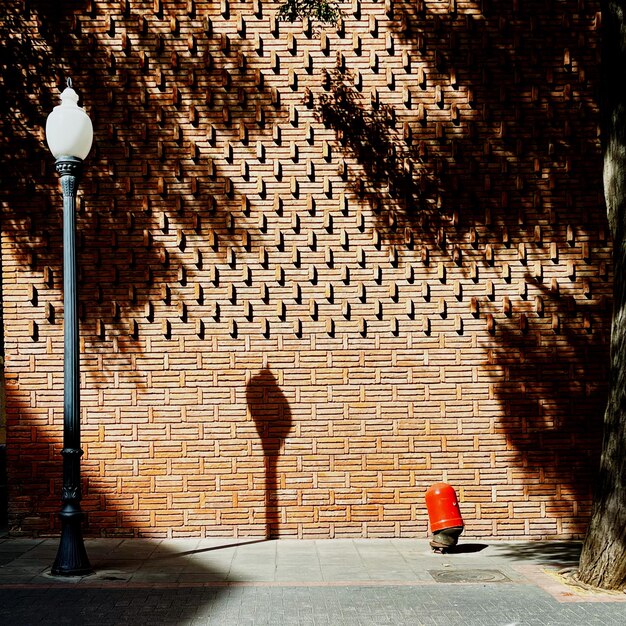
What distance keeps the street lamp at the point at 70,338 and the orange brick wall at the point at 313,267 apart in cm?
166

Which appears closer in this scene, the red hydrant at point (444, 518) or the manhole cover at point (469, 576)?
the manhole cover at point (469, 576)

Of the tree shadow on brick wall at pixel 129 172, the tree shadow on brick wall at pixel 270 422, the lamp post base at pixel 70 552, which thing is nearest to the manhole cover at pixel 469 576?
the tree shadow on brick wall at pixel 270 422

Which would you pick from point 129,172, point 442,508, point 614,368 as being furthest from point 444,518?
point 129,172

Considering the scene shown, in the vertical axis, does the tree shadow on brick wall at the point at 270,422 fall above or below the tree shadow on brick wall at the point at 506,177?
below

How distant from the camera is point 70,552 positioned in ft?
25.9

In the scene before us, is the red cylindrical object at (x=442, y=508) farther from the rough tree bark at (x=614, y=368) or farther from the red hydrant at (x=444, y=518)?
the rough tree bark at (x=614, y=368)

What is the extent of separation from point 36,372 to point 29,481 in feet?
4.42

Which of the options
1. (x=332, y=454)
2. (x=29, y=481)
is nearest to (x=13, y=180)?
(x=29, y=481)

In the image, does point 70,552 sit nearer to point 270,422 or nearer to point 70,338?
point 70,338

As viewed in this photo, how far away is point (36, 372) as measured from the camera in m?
9.74

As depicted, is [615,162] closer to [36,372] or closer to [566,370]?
[566,370]

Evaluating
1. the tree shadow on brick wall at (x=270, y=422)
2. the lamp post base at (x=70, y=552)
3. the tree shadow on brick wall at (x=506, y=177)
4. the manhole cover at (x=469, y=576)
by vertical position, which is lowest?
the manhole cover at (x=469, y=576)

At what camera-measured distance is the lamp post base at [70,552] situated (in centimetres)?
784

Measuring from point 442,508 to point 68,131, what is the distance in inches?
227
